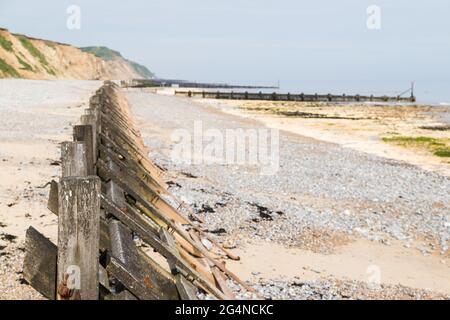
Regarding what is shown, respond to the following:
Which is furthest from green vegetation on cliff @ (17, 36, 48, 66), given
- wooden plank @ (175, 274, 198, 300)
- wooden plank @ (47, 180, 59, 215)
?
wooden plank @ (47, 180, 59, 215)

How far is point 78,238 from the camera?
3.00 metres

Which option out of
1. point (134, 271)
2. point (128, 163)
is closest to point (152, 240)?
point (134, 271)

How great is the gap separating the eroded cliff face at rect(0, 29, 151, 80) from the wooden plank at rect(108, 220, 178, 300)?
232 ft

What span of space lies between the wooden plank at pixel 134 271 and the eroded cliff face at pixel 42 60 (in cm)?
7081

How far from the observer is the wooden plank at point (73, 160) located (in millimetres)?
3594

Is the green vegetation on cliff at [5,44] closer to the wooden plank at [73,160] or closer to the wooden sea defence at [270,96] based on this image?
the wooden sea defence at [270,96]

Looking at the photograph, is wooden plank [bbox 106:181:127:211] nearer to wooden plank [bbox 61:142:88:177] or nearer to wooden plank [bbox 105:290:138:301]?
wooden plank [bbox 61:142:88:177]

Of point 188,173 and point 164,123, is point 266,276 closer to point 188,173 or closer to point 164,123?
point 188,173

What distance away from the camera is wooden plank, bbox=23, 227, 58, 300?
3.17 m

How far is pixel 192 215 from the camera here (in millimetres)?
8781

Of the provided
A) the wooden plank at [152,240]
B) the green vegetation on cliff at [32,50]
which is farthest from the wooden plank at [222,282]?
the green vegetation on cliff at [32,50]

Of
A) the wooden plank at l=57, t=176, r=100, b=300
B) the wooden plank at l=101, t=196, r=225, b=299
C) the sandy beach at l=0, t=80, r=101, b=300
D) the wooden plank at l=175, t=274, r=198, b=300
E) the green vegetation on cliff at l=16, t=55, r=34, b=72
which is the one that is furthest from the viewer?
the green vegetation on cliff at l=16, t=55, r=34, b=72

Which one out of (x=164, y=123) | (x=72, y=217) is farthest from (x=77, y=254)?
(x=164, y=123)
